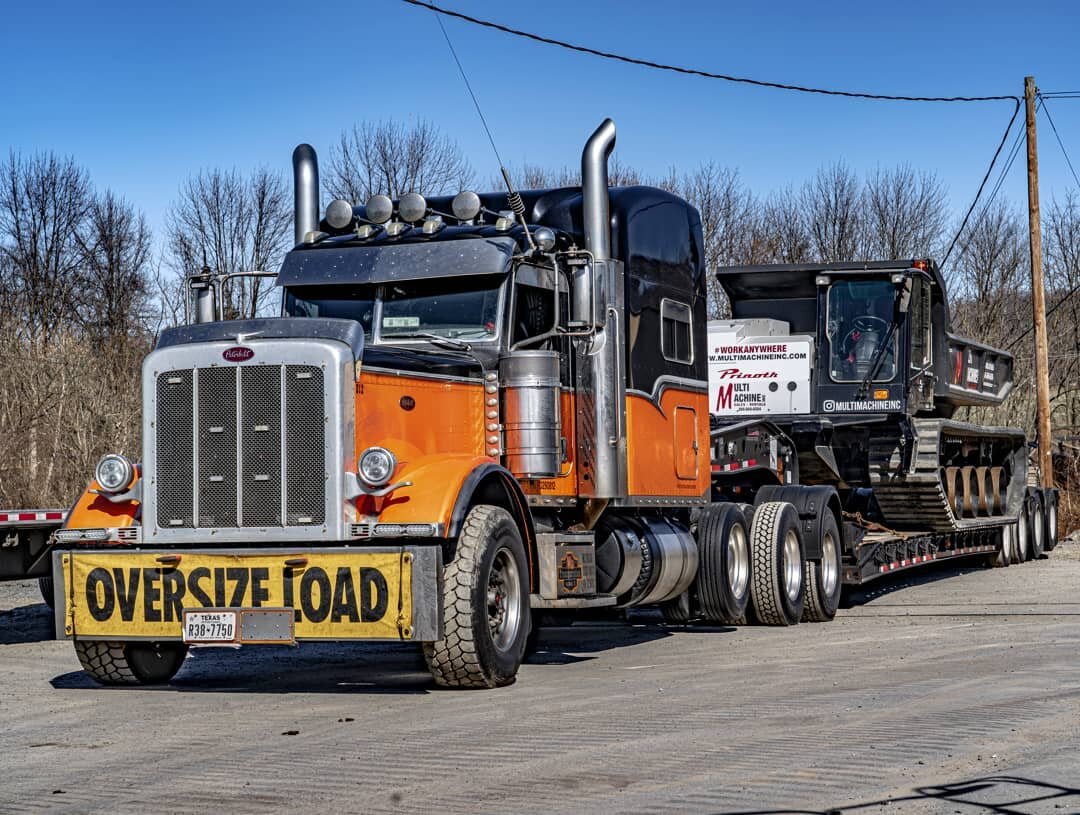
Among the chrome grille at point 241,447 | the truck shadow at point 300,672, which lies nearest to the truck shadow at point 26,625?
the truck shadow at point 300,672

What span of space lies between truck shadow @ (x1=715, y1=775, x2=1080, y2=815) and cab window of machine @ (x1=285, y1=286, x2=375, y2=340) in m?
6.05

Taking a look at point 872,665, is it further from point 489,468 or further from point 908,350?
point 908,350

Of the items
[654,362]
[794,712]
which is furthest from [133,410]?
[794,712]

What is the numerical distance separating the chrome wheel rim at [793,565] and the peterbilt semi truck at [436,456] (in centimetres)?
9

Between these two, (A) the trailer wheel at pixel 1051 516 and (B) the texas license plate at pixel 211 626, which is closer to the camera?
(B) the texas license plate at pixel 211 626

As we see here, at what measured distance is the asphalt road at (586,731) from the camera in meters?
6.52

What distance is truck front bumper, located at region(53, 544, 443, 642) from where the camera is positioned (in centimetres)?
938

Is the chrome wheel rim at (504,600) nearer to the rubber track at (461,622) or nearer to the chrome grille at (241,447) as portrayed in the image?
the rubber track at (461,622)

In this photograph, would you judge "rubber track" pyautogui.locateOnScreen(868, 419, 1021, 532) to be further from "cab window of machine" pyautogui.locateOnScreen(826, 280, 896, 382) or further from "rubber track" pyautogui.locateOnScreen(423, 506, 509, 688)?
"rubber track" pyautogui.locateOnScreen(423, 506, 509, 688)

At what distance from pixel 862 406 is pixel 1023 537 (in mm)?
7047

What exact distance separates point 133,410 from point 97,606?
2384 cm

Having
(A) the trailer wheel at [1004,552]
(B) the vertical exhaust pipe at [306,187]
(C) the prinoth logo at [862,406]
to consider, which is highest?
(B) the vertical exhaust pipe at [306,187]

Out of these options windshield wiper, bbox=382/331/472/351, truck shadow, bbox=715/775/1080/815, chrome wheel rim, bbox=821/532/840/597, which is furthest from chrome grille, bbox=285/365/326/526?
chrome wheel rim, bbox=821/532/840/597

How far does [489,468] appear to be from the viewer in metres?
10.2
